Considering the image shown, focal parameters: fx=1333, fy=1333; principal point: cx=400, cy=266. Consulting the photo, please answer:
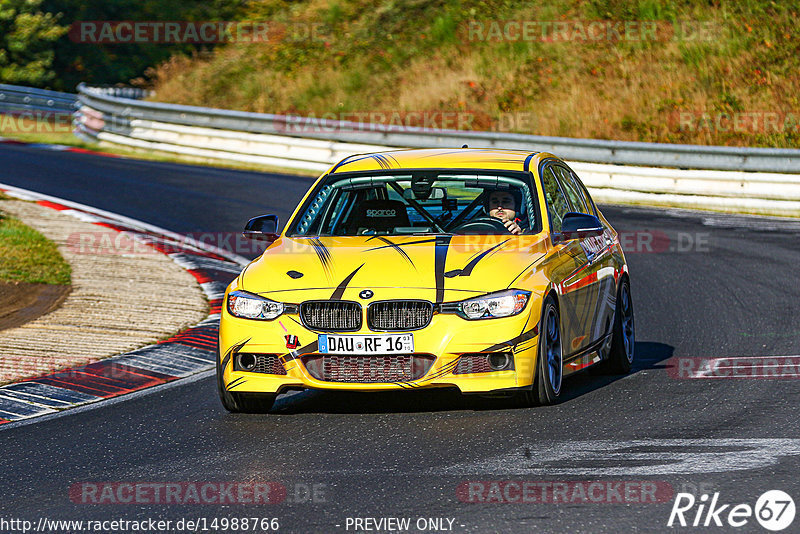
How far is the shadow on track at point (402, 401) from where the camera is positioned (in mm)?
8352

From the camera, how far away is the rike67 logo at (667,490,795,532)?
18.3ft

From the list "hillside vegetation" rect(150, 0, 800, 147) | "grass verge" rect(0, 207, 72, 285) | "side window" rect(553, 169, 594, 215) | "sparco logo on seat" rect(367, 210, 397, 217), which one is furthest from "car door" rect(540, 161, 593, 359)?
"hillside vegetation" rect(150, 0, 800, 147)

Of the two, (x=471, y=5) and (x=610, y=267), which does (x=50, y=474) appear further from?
(x=471, y=5)

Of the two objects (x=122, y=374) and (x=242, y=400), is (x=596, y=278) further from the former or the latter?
(x=122, y=374)

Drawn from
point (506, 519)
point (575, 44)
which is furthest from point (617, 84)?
point (506, 519)

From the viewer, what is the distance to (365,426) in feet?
25.7

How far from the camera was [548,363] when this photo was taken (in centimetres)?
816

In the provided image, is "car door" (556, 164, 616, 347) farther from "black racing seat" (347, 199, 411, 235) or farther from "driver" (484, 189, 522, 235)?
"black racing seat" (347, 199, 411, 235)

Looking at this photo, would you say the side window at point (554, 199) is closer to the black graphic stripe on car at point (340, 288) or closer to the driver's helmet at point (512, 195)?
the driver's helmet at point (512, 195)

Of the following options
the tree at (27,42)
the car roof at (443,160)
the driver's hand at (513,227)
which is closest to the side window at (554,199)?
the car roof at (443,160)

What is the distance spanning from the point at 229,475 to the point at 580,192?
4.72 m

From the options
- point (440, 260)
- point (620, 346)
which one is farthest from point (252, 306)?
point (620, 346)

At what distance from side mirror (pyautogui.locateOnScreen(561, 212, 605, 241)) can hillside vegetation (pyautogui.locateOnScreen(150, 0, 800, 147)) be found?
16.5 m

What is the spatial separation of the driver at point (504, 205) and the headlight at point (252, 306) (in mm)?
1845
